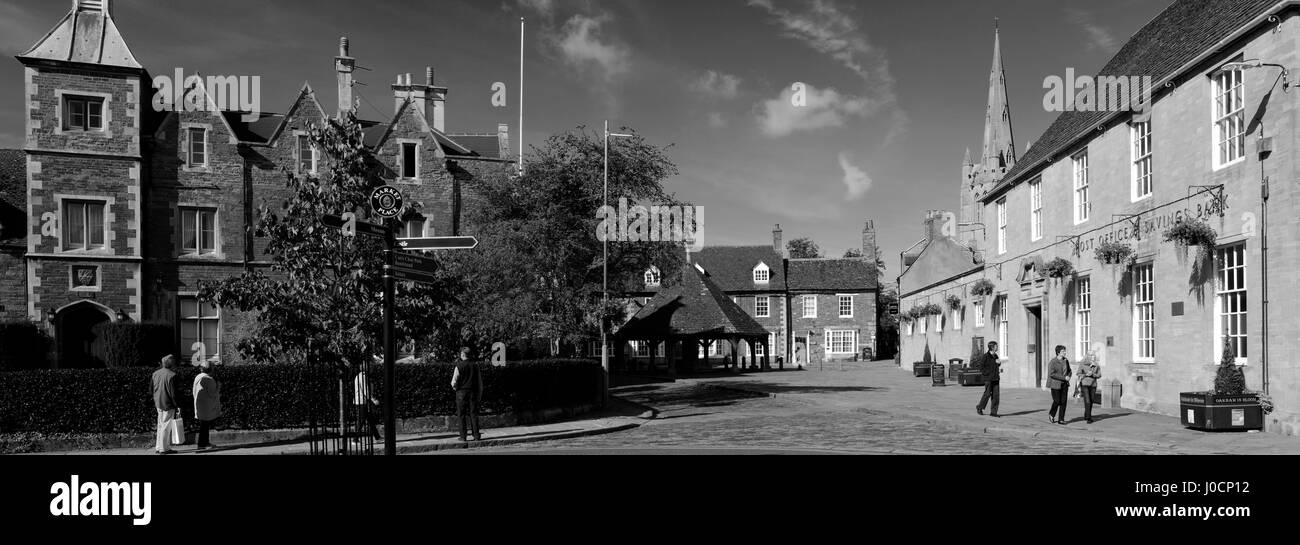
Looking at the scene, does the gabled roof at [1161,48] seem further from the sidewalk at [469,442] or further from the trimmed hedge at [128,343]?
the trimmed hedge at [128,343]

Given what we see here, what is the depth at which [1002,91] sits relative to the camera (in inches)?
3113

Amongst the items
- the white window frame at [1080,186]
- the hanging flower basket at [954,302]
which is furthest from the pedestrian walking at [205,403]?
the hanging flower basket at [954,302]

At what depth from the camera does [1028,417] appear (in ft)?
59.9

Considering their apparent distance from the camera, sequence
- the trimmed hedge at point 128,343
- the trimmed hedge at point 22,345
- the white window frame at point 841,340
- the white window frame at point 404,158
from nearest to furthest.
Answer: the trimmed hedge at point 22,345
the trimmed hedge at point 128,343
the white window frame at point 404,158
the white window frame at point 841,340

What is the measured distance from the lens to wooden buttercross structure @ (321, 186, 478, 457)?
8328 mm

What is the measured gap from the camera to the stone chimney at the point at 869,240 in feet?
233

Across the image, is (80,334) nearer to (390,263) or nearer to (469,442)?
(469,442)

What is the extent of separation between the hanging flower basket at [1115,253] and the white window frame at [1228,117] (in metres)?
3.69

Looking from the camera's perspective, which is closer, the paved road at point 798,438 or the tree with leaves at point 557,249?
the paved road at point 798,438

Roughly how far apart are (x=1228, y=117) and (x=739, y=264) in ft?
165

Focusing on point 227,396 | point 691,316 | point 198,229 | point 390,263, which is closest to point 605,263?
point 227,396

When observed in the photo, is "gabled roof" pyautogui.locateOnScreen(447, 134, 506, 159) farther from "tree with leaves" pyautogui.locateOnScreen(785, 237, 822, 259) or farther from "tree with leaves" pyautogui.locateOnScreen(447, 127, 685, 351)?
"tree with leaves" pyautogui.locateOnScreen(785, 237, 822, 259)
